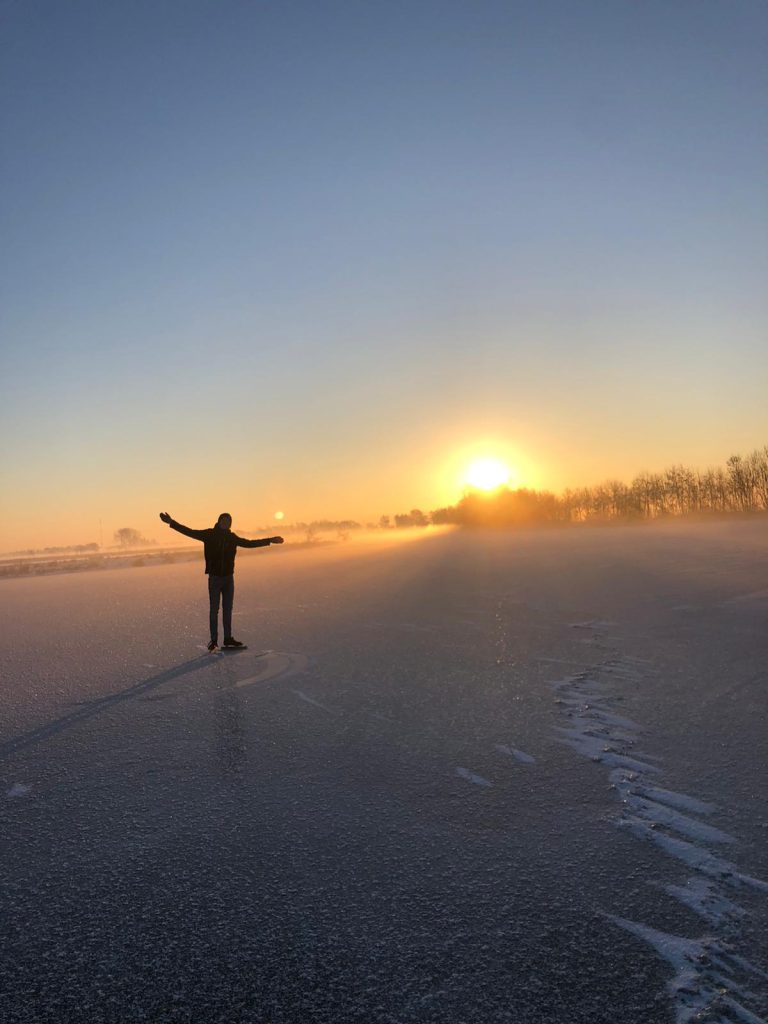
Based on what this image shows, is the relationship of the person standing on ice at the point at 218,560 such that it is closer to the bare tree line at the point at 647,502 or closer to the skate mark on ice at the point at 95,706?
the skate mark on ice at the point at 95,706

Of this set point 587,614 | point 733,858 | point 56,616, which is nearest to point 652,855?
point 733,858

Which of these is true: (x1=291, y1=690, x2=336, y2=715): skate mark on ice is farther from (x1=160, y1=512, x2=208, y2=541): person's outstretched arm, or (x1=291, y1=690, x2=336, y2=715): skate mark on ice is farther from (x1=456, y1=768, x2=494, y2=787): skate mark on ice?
(x1=160, y1=512, x2=208, y2=541): person's outstretched arm

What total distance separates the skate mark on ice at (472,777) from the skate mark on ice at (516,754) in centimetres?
44

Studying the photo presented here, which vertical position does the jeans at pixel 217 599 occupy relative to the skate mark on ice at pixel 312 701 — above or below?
above

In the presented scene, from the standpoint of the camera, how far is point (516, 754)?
4.80 meters

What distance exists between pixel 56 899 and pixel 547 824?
265 centimetres

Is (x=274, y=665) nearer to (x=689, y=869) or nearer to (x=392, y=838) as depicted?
(x=392, y=838)

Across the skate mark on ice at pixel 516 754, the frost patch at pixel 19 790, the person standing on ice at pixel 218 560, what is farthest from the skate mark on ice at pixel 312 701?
the person standing on ice at pixel 218 560

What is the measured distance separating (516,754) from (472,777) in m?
0.59

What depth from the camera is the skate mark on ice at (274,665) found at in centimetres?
768

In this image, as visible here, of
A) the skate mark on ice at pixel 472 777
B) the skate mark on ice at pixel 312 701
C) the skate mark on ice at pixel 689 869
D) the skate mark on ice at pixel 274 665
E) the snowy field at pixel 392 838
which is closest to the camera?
the skate mark on ice at pixel 689 869

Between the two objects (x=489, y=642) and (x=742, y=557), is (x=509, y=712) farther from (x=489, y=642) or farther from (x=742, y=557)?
(x=742, y=557)

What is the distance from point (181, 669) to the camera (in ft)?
27.9

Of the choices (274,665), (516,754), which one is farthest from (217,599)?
(516,754)
